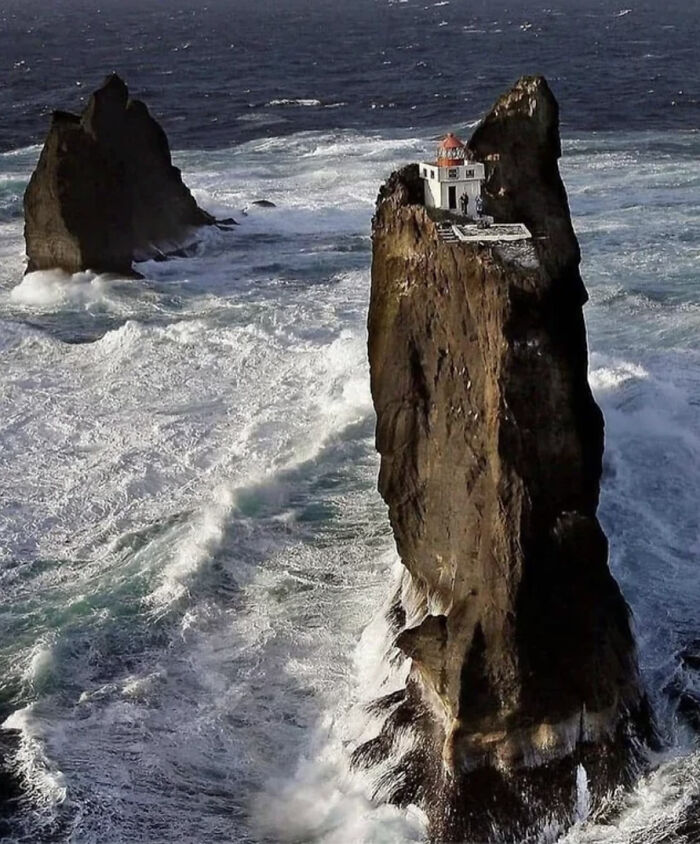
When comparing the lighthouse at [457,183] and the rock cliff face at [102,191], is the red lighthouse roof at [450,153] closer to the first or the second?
the lighthouse at [457,183]

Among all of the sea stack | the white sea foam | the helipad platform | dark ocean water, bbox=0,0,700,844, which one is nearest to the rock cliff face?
the white sea foam

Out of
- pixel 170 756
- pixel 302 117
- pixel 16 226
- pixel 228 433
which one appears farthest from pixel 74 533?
pixel 302 117

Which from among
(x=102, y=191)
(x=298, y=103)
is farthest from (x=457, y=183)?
(x=298, y=103)

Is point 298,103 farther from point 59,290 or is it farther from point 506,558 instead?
point 506,558

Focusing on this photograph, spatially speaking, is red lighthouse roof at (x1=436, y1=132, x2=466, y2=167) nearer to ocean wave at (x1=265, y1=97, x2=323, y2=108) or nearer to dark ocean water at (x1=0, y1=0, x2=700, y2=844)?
dark ocean water at (x1=0, y1=0, x2=700, y2=844)

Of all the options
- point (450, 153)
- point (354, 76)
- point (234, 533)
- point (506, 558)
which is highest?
point (450, 153)

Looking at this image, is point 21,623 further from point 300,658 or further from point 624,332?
point 624,332
